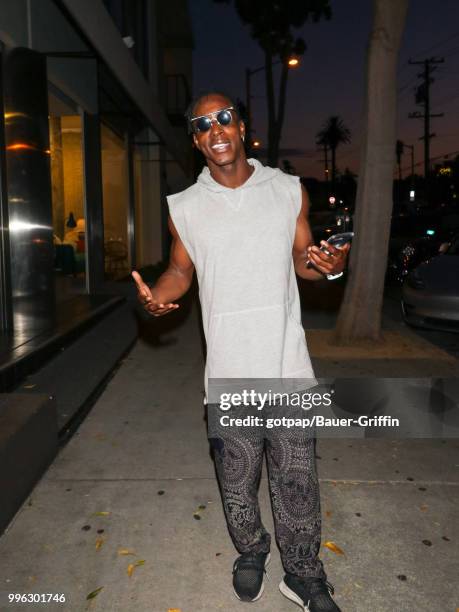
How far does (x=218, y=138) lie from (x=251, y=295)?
2.19ft

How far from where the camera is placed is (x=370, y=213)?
26.5 ft

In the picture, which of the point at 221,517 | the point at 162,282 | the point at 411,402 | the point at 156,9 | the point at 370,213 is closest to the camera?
the point at 162,282

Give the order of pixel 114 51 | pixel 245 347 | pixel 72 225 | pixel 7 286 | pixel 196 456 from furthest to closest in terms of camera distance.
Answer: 1. pixel 72 225
2. pixel 114 51
3. pixel 7 286
4. pixel 196 456
5. pixel 245 347

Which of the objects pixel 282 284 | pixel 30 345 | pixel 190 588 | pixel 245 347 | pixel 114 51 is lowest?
pixel 190 588

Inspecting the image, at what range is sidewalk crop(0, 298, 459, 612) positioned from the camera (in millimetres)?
2922

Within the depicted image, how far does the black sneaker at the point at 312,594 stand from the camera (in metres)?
2.66

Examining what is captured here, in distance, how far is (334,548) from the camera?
3.32m

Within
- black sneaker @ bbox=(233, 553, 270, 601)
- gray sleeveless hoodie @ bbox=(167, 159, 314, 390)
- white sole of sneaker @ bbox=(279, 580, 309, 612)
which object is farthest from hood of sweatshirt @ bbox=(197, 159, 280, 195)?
white sole of sneaker @ bbox=(279, 580, 309, 612)


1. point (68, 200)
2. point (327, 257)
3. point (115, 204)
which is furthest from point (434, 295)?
point (115, 204)

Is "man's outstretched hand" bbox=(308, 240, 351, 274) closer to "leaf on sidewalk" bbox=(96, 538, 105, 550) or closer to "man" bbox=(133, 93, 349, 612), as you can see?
"man" bbox=(133, 93, 349, 612)

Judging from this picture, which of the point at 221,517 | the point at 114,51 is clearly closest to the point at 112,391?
the point at 221,517

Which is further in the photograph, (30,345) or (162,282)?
(30,345)

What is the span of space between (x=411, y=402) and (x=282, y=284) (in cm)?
367

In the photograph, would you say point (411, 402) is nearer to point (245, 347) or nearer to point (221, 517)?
point (221, 517)
